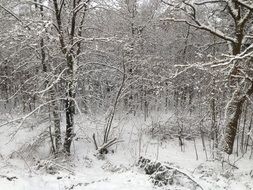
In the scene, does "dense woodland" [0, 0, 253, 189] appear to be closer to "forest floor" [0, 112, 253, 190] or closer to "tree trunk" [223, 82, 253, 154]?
"tree trunk" [223, 82, 253, 154]

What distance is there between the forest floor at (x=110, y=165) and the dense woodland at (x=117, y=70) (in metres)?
0.37

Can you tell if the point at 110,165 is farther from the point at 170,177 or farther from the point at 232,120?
the point at 232,120

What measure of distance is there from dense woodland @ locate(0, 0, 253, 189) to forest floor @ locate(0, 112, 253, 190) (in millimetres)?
371

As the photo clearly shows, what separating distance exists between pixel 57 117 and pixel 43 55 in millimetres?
2511

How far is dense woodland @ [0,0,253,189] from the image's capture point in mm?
10445

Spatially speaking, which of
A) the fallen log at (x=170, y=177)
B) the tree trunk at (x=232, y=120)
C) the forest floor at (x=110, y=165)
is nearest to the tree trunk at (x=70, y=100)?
the forest floor at (x=110, y=165)

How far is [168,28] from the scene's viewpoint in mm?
22969

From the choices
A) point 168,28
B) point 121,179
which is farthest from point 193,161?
point 168,28

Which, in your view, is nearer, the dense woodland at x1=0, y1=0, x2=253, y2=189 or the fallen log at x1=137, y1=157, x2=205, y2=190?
the fallen log at x1=137, y1=157, x2=205, y2=190

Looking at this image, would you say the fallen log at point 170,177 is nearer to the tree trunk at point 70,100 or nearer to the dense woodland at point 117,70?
the dense woodland at point 117,70

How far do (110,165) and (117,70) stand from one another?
5712 mm

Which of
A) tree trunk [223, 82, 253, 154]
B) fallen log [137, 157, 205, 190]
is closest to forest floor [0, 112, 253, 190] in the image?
fallen log [137, 157, 205, 190]

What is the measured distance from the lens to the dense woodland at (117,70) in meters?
10.4

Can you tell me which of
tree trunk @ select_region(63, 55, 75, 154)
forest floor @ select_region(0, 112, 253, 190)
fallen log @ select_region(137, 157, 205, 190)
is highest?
tree trunk @ select_region(63, 55, 75, 154)
